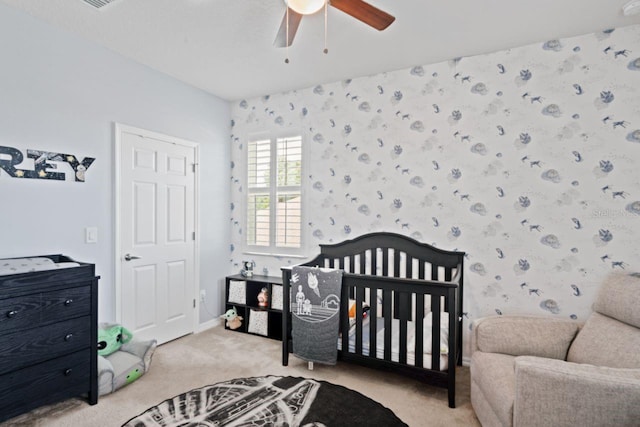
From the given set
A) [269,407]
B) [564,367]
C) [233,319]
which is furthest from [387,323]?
[233,319]

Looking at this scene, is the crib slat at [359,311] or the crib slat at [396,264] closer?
the crib slat at [359,311]

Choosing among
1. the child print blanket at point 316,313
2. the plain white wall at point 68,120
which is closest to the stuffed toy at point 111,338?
the plain white wall at point 68,120

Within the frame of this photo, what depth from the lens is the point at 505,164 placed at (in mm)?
2725

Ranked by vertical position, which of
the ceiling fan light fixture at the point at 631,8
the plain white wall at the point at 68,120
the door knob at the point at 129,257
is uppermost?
the ceiling fan light fixture at the point at 631,8

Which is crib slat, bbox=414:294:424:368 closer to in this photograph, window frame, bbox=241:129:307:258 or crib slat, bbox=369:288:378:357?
crib slat, bbox=369:288:378:357

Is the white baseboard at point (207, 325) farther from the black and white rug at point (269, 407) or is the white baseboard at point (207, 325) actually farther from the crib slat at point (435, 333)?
the crib slat at point (435, 333)

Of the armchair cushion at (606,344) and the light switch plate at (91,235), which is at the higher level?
the light switch plate at (91,235)

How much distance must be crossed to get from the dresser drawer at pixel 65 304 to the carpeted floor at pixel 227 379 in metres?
0.61

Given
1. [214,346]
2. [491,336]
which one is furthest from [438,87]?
[214,346]

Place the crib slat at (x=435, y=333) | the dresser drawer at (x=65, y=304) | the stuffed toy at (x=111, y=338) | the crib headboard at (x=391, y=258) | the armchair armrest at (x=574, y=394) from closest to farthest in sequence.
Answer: the armchair armrest at (x=574, y=394)
the dresser drawer at (x=65, y=304)
the crib slat at (x=435, y=333)
the stuffed toy at (x=111, y=338)
the crib headboard at (x=391, y=258)

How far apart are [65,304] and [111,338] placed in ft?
2.11

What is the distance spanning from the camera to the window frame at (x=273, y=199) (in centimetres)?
359

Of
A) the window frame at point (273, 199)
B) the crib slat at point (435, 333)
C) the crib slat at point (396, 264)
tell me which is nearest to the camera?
the crib slat at point (435, 333)

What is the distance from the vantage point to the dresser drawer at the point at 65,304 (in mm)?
1962
